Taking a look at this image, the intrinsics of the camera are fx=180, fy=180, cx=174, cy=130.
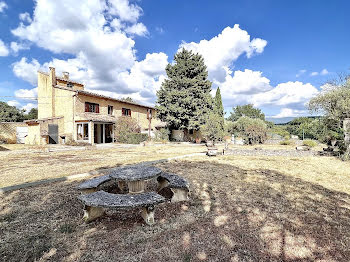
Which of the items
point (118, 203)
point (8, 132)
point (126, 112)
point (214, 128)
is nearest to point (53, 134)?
point (8, 132)

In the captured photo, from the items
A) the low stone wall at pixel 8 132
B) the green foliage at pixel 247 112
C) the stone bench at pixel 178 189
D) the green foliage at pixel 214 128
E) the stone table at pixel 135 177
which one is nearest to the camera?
the stone table at pixel 135 177

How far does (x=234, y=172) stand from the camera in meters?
6.72

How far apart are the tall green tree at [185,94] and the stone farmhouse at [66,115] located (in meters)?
3.82

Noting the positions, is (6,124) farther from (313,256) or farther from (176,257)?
(313,256)

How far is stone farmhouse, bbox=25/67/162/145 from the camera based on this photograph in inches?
734

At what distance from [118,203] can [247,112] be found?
65685 mm

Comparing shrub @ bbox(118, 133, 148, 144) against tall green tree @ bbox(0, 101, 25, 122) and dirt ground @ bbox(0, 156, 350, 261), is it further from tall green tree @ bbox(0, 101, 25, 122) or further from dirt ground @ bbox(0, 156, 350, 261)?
tall green tree @ bbox(0, 101, 25, 122)

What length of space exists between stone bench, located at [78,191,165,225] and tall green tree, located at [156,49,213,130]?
19.3m

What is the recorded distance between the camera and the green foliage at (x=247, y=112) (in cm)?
6184

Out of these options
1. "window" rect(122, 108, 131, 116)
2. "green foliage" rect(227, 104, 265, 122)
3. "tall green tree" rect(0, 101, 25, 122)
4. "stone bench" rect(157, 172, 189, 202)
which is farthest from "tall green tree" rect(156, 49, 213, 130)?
"green foliage" rect(227, 104, 265, 122)

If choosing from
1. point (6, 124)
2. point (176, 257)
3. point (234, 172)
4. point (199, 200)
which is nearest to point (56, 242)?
point (176, 257)

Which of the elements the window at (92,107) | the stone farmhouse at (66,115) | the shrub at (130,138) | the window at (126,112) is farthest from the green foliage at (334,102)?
the window at (126,112)

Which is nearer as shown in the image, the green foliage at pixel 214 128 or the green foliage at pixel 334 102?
the green foliage at pixel 334 102

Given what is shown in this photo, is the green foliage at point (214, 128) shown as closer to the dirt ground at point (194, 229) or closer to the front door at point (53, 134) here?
the dirt ground at point (194, 229)
